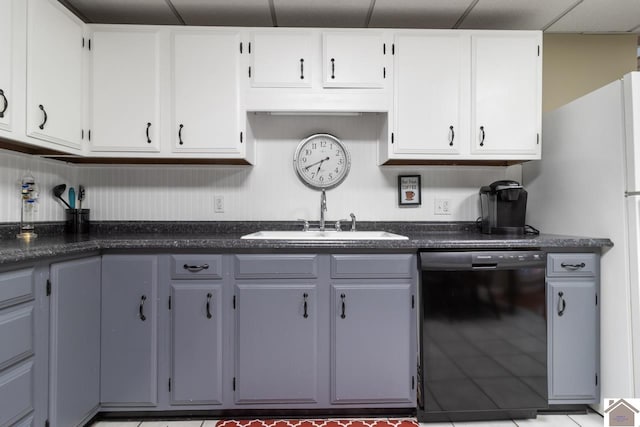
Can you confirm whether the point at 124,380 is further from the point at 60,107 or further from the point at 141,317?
the point at 60,107

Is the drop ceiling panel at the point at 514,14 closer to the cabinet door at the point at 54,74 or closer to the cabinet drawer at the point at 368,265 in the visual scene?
the cabinet drawer at the point at 368,265

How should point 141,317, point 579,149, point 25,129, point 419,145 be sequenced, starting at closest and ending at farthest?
point 25,129, point 141,317, point 579,149, point 419,145

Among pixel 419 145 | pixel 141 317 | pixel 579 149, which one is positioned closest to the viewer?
pixel 141 317

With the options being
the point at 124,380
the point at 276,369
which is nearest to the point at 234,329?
the point at 276,369

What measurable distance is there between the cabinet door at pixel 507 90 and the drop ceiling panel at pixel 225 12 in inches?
52.1

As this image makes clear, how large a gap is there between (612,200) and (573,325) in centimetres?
68

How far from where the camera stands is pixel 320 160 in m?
2.47

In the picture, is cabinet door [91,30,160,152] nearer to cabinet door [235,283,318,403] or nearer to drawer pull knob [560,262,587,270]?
cabinet door [235,283,318,403]

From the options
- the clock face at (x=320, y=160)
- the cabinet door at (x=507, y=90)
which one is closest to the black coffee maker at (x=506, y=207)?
the cabinet door at (x=507, y=90)

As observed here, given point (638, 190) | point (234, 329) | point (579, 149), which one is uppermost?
point (579, 149)

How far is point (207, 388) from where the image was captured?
186 cm

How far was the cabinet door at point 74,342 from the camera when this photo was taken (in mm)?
1541

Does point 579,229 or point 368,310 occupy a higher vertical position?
point 579,229

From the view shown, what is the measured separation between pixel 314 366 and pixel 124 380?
3.20 ft
